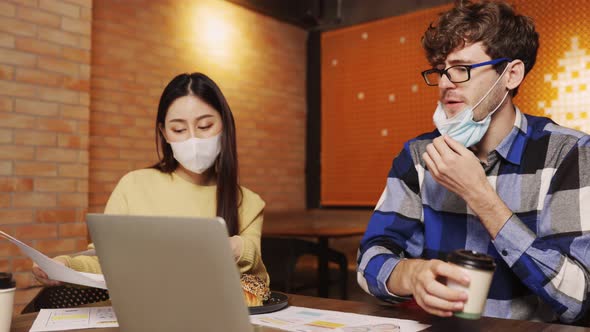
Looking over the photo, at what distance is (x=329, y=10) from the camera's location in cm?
484

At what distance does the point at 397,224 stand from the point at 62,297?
3.21 ft

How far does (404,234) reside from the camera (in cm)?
145

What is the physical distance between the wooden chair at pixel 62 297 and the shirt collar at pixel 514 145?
1.21 metres

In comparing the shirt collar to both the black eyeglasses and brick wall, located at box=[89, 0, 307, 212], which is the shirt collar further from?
brick wall, located at box=[89, 0, 307, 212]

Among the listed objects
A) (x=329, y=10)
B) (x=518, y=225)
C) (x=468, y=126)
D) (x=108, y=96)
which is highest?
(x=329, y=10)

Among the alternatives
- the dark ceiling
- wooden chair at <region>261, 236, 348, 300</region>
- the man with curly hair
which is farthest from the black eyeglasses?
the dark ceiling

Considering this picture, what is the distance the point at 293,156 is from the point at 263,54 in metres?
0.96

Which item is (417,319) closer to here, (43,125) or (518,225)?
(518,225)

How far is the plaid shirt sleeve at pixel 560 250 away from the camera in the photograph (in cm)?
112

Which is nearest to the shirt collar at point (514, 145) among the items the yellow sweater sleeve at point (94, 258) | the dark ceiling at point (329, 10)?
the yellow sweater sleeve at point (94, 258)

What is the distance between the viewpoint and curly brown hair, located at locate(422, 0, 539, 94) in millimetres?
1417

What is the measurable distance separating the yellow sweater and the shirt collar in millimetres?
885

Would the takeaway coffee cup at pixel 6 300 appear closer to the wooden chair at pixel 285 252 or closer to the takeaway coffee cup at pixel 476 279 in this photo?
the takeaway coffee cup at pixel 476 279

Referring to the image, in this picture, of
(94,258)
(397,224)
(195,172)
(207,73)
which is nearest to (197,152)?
(195,172)
